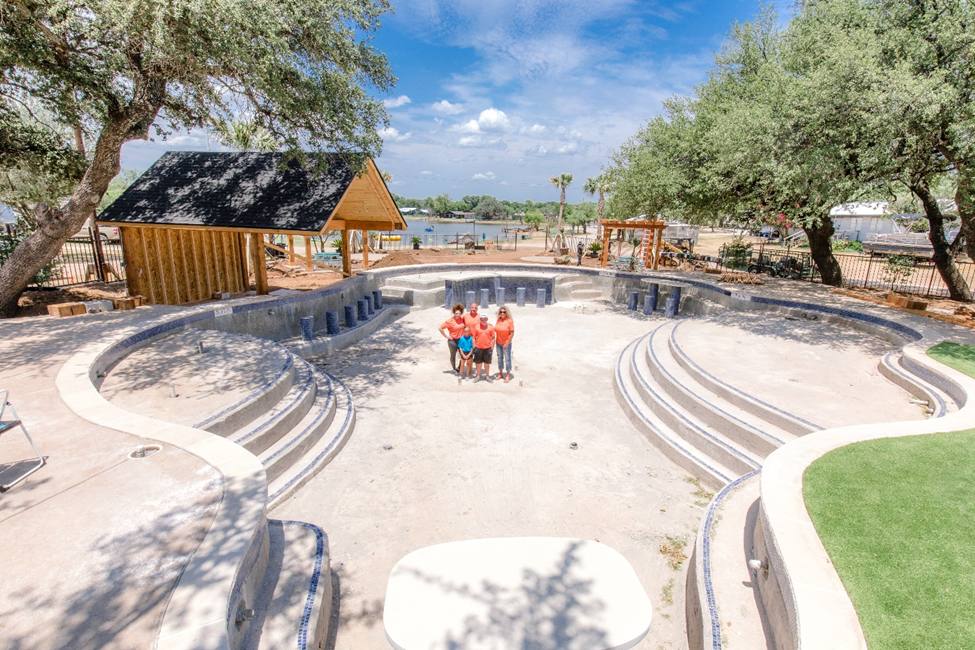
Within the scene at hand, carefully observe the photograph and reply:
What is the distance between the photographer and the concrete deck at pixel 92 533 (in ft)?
10.7

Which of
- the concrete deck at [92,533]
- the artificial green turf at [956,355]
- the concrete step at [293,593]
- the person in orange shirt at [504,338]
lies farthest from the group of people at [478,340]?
the artificial green turf at [956,355]

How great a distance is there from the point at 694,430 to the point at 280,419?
697cm

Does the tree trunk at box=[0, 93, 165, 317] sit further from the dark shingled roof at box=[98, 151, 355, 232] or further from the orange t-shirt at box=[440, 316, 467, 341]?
the orange t-shirt at box=[440, 316, 467, 341]

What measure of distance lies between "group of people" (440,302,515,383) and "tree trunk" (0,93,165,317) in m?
8.71

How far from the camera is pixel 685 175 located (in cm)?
1631

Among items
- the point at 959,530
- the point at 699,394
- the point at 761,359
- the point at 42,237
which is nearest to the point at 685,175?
the point at 761,359

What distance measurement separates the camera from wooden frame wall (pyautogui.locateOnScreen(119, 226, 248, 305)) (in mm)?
13758

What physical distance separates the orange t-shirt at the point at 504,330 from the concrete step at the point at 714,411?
3.42 metres

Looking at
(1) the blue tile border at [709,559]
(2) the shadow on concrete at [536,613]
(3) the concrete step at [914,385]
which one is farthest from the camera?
(3) the concrete step at [914,385]

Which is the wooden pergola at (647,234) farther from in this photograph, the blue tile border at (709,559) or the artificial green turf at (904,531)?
the artificial green turf at (904,531)

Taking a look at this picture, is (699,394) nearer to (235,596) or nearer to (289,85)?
(235,596)

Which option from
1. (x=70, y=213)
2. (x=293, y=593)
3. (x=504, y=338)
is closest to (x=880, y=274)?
(x=504, y=338)

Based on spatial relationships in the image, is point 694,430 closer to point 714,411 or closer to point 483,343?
point 714,411

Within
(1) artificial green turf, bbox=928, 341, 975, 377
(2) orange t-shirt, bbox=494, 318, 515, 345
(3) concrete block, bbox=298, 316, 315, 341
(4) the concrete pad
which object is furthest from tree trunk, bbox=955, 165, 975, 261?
(3) concrete block, bbox=298, 316, 315, 341
